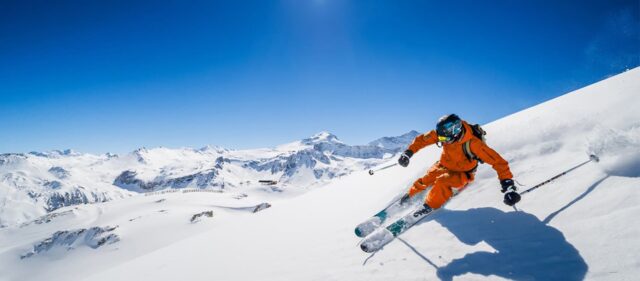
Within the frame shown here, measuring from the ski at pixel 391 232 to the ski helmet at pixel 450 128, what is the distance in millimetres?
1595

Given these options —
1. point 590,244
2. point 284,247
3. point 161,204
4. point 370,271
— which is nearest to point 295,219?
point 284,247

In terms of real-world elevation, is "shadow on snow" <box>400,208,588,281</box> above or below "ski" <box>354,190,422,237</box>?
below

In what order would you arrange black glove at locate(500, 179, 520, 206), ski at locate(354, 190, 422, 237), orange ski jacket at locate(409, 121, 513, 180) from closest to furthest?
black glove at locate(500, 179, 520, 206), orange ski jacket at locate(409, 121, 513, 180), ski at locate(354, 190, 422, 237)

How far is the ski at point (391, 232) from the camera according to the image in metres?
5.91

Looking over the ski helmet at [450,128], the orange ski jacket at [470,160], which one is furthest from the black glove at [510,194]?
the ski helmet at [450,128]

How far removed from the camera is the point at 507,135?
28.1 ft

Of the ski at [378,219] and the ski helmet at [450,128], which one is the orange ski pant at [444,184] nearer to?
the ski helmet at [450,128]

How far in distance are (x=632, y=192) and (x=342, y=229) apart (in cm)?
560

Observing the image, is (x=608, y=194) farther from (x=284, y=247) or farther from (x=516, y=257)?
(x=284, y=247)

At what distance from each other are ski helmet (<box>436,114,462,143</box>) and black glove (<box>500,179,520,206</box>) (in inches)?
50.2

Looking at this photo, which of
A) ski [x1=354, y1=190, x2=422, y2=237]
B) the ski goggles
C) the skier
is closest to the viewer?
the skier

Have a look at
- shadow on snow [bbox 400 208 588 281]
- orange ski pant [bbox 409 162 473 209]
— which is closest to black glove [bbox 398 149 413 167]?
orange ski pant [bbox 409 162 473 209]

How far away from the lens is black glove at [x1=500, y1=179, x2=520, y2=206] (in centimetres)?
522

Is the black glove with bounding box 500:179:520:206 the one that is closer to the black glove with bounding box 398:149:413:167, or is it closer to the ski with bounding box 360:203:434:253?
the ski with bounding box 360:203:434:253
